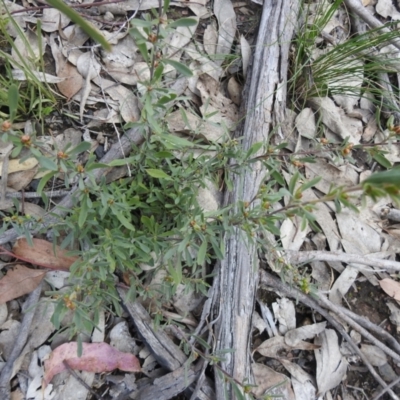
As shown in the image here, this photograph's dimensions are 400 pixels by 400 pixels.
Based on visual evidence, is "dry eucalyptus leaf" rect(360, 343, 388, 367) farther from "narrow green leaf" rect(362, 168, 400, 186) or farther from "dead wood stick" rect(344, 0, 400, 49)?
"dead wood stick" rect(344, 0, 400, 49)

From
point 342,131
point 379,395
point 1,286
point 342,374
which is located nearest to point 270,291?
point 342,374

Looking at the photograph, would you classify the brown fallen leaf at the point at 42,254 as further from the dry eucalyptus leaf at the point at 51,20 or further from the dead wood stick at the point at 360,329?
the dead wood stick at the point at 360,329

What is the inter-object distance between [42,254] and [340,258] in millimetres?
1487

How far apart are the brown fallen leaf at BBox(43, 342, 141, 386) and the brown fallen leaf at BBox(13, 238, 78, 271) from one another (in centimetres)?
36

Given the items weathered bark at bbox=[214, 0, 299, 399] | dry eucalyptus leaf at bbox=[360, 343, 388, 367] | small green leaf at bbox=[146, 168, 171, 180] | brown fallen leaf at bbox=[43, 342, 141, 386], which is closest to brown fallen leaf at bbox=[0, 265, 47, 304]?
brown fallen leaf at bbox=[43, 342, 141, 386]

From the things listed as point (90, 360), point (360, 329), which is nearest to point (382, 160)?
point (360, 329)

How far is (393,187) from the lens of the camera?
3.16 feet

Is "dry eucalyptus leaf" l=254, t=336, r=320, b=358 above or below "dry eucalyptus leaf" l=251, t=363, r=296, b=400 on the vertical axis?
above

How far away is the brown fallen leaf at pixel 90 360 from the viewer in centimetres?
190

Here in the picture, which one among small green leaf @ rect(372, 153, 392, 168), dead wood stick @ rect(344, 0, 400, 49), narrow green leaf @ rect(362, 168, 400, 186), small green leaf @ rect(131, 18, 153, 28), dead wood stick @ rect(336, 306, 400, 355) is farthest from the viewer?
dead wood stick @ rect(344, 0, 400, 49)

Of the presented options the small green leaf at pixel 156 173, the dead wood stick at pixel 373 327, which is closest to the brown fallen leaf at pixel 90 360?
the small green leaf at pixel 156 173

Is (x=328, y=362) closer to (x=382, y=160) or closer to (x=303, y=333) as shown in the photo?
(x=303, y=333)

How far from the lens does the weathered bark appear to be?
196cm

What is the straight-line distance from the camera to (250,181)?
7.17 feet
